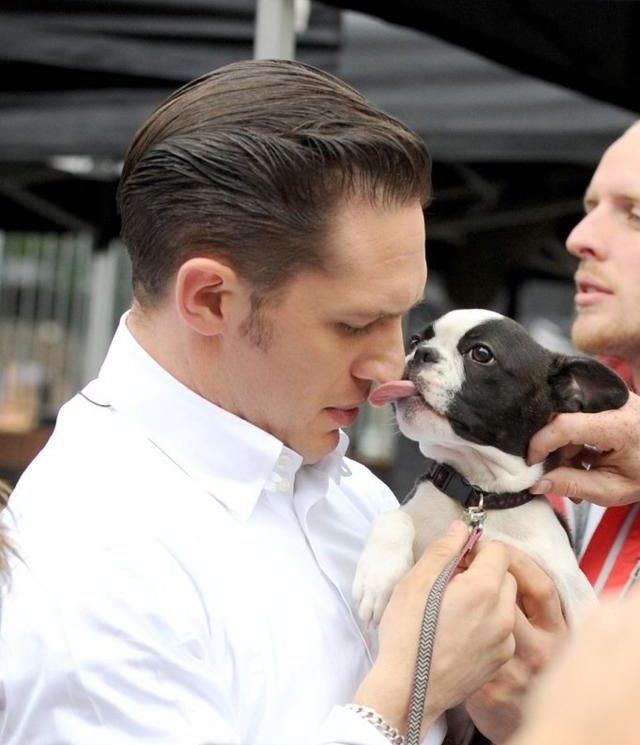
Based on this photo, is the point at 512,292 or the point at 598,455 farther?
the point at 512,292

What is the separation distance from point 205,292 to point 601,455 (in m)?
0.74

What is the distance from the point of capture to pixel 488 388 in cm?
211

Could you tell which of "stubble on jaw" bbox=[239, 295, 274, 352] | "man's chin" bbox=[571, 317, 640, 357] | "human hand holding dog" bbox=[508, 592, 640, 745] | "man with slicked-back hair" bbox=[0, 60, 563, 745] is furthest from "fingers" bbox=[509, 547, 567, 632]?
"human hand holding dog" bbox=[508, 592, 640, 745]

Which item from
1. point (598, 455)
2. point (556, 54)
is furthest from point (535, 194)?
point (598, 455)

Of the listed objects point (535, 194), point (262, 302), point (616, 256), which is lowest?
point (535, 194)

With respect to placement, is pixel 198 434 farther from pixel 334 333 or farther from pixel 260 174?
pixel 260 174

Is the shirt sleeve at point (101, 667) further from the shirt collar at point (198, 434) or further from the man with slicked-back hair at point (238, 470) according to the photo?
the shirt collar at point (198, 434)

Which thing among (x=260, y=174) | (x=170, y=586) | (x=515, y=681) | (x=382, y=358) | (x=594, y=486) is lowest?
(x=515, y=681)

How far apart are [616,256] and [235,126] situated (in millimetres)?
1007

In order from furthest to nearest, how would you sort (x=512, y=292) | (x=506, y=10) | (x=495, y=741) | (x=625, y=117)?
1. (x=512, y=292)
2. (x=625, y=117)
3. (x=506, y=10)
4. (x=495, y=741)

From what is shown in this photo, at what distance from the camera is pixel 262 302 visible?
1.59m

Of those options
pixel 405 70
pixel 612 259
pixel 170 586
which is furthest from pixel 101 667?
pixel 405 70

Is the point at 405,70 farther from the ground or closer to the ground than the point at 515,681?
farther from the ground

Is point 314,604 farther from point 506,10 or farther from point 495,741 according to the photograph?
point 506,10
